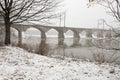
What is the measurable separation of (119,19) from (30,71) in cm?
398

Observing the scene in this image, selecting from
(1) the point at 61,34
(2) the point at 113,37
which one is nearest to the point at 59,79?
(2) the point at 113,37

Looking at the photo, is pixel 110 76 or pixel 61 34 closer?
pixel 110 76

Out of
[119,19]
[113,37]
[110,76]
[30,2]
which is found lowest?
[110,76]

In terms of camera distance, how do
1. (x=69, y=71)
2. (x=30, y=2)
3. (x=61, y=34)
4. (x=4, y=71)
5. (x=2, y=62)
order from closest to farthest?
→ (x=4, y=71)
(x=69, y=71)
(x=2, y=62)
(x=30, y=2)
(x=61, y=34)

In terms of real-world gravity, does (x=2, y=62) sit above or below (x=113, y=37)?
below

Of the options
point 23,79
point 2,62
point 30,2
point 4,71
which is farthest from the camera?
point 30,2

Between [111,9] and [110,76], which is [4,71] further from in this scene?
[111,9]

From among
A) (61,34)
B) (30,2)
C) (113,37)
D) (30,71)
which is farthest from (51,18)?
(61,34)

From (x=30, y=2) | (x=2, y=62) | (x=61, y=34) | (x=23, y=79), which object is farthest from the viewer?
(x=61, y=34)

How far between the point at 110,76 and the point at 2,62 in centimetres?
430

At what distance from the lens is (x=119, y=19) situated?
7805 mm

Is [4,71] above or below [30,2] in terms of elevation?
below

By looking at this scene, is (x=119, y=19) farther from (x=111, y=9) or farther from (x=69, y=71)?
(x=69, y=71)

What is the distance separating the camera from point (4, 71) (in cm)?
694
